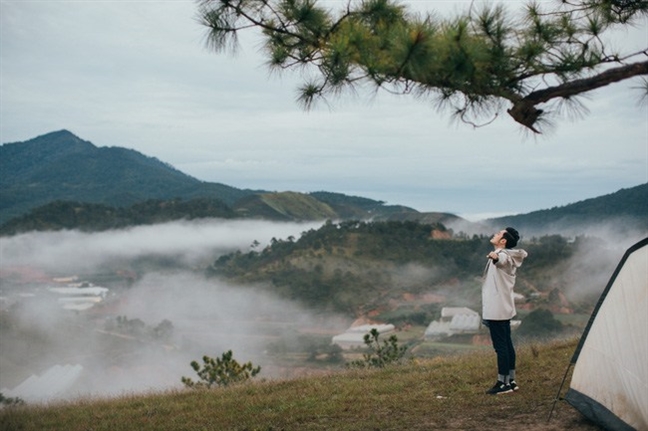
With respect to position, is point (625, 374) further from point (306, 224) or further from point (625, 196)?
point (306, 224)

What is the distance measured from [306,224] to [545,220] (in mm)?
59839

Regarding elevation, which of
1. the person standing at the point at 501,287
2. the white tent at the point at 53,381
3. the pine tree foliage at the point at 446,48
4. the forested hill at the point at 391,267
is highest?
the pine tree foliage at the point at 446,48

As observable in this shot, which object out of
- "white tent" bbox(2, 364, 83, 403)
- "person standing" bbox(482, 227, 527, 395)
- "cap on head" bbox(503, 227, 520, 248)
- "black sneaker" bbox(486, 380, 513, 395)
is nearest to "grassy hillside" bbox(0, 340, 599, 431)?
"black sneaker" bbox(486, 380, 513, 395)

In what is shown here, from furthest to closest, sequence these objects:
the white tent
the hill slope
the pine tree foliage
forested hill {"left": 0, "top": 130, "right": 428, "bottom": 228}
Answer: the hill slope → forested hill {"left": 0, "top": 130, "right": 428, "bottom": 228} → the white tent → the pine tree foliage

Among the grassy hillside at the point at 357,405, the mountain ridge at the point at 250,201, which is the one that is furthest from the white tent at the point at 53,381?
the mountain ridge at the point at 250,201

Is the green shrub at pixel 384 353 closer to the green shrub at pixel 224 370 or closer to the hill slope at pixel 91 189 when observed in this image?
the green shrub at pixel 224 370

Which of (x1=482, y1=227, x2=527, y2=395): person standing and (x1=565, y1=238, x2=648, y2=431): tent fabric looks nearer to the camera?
(x1=565, y1=238, x2=648, y2=431): tent fabric

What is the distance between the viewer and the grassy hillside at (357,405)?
8625 millimetres

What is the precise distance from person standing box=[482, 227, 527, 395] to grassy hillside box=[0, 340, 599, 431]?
818 mm

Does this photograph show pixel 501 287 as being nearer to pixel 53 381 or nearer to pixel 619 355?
pixel 619 355

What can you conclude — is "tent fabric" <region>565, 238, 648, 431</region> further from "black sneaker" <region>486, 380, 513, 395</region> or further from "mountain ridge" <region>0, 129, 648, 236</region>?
"mountain ridge" <region>0, 129, 648, 236</region>

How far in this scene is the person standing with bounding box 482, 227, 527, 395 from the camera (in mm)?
8906

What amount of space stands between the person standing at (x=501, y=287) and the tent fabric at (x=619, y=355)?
94 cm

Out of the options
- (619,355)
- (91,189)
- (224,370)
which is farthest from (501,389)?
(91,189)
